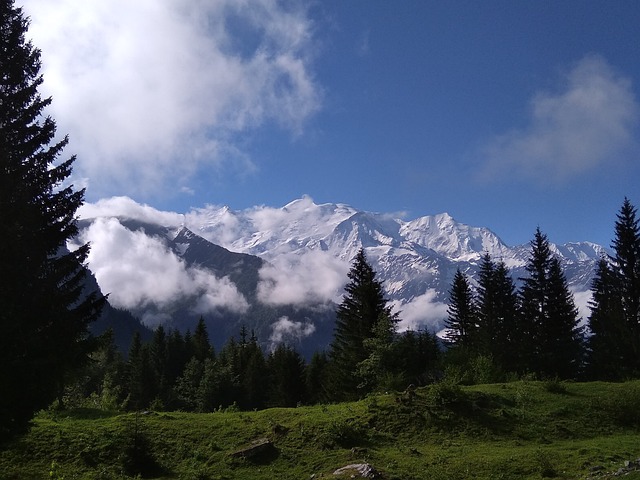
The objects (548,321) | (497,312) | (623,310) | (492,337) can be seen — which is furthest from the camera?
(497,312)

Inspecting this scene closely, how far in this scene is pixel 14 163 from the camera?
65.7 ft

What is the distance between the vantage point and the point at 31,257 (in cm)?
1930

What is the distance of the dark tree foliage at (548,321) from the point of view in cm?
5103

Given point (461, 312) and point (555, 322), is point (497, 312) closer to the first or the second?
point (461, 312)

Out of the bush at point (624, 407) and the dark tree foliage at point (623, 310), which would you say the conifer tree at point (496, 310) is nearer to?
the dark tree foliage at point (623, 310)

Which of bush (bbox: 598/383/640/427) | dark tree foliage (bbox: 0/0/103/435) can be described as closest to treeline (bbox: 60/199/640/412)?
bush (bbox: 598/383/640/427)

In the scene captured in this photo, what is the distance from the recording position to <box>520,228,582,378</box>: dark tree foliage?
51031 mm

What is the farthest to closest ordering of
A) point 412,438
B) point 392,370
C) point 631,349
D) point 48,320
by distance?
Answer: point 631,349, point 392,370, point 412,438, point 48,320

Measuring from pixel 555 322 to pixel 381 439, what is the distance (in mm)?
39514

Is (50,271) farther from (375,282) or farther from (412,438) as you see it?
(375,282)

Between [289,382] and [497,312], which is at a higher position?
[497,312]

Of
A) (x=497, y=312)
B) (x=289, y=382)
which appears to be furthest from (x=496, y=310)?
(x=289, y=382)

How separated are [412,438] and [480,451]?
11.1 feet

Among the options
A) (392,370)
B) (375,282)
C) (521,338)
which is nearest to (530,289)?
(521,338)
